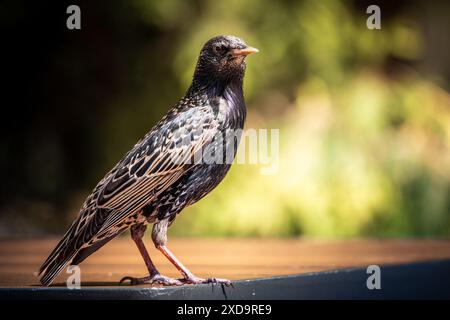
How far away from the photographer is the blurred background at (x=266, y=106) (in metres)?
7.00

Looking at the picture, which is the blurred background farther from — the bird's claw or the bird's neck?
the bird's claw

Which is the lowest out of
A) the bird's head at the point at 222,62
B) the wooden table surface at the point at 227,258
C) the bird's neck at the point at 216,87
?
the wooden table surface at the point at 227,258

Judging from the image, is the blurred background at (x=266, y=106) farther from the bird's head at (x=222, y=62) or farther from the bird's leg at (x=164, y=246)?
the bird's leg at (x=164, y=246)

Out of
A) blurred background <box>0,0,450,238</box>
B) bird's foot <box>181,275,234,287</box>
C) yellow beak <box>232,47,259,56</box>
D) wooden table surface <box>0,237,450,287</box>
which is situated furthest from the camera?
blurred background <box>0,0,450,238</box>

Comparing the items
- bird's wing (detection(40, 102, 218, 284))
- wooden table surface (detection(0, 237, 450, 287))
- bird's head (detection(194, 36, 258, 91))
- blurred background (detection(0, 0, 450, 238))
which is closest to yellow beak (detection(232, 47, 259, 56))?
bird's head (detection(194, 36, 258, 91))

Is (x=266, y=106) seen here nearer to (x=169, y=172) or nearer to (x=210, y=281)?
(x=169, y=172)

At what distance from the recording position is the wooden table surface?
10.6 feet

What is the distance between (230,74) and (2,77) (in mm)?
5986

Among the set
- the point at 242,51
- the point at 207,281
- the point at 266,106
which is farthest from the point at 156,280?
the point at 266,106

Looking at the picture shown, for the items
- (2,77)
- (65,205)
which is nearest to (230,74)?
(65,205)

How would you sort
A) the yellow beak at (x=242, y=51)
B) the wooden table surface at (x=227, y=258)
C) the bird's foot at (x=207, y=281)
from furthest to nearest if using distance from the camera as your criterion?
1. the wooden table surface at (x=227, y=258)
2. the yellow beak at (x=242, y=51)
3. the bird's foot at (x=207, y=281)

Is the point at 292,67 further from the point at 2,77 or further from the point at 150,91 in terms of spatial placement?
the point at 2,77

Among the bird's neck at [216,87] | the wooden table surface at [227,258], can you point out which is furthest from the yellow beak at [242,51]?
the wooden table surface at [227,258]

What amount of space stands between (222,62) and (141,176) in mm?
516
